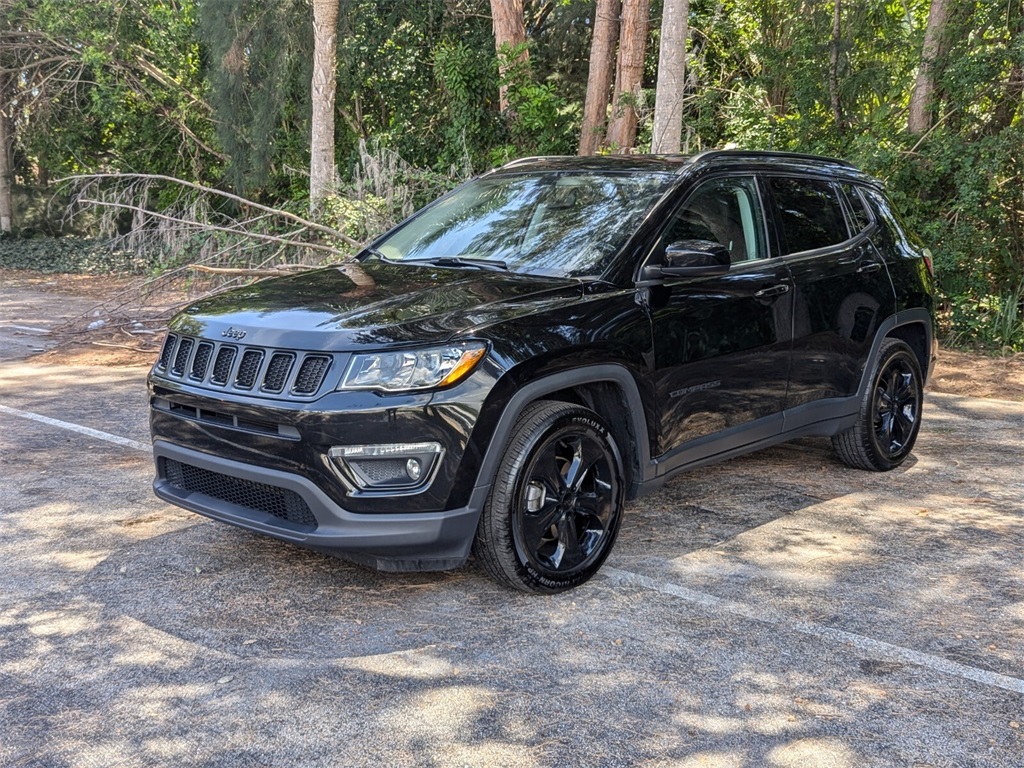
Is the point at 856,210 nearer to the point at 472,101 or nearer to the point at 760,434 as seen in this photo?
the point at 760,434

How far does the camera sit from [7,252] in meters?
25.8

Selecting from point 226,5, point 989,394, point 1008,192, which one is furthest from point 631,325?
point 226,5

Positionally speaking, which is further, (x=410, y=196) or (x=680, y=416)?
(x=410, y=196)

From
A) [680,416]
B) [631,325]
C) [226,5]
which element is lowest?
[680,416]

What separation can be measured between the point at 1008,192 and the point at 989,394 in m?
3.33

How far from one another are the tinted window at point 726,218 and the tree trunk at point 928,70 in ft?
26.0

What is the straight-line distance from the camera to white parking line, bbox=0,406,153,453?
23.4ft

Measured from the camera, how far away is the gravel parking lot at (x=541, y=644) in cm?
328

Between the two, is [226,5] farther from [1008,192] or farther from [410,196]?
[1008,192]

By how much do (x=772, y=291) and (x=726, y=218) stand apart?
0.44 meters

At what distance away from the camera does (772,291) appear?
5367 millimetres

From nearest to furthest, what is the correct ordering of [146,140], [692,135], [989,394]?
[989,394]
[692,135]
[146,140]

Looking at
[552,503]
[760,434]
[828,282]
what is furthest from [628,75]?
[552,503]

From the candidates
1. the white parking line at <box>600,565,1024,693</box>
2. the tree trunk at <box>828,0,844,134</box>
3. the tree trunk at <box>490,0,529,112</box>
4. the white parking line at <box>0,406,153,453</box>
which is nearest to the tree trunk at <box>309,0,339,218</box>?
the tree trunk at <box>490,0,529,112</box>
